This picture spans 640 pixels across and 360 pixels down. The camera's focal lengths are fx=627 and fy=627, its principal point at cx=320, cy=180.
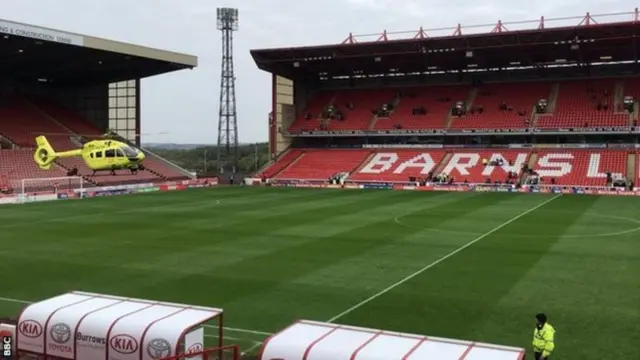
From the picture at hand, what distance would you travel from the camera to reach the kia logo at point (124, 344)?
9391 mm

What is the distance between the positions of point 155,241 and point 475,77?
1987 inches

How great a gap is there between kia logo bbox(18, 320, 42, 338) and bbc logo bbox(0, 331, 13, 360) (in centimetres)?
32

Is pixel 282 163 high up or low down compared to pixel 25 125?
down

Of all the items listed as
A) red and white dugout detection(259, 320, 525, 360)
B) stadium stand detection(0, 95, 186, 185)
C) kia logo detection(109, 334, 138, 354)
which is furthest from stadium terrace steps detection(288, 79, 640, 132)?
kia logo detection(109, 334, 138, 354)

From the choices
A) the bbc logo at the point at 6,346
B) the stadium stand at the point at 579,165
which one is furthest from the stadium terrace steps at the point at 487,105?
the bbc logo at the point at 6,346

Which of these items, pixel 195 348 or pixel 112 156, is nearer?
pixel 195 348

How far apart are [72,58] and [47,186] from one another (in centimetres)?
1107

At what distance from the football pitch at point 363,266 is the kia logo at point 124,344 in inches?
128

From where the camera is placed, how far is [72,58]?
170 ft

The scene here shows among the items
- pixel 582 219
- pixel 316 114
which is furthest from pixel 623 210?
pixel 316 114

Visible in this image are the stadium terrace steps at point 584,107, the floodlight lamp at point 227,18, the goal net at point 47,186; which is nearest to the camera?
the goal net at point 47,186

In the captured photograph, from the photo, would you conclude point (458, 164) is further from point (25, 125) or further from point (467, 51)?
point (25, 125)

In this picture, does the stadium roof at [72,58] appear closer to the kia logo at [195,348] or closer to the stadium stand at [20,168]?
the stadium stand at [20,168]

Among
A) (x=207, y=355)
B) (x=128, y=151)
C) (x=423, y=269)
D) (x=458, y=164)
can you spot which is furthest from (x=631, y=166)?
(x=207, y=355)
